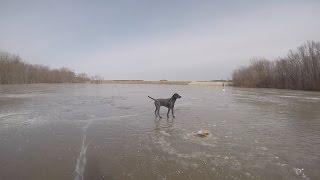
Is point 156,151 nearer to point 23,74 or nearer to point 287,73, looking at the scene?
point 287,73

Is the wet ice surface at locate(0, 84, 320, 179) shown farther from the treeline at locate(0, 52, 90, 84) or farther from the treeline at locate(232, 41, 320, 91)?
the treeline at locate(0, 52, 90, 84)

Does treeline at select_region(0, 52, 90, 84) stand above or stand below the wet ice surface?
above

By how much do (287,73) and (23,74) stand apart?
240 feet

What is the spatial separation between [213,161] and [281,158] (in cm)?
177

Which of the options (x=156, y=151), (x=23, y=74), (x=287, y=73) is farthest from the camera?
(x=23, y=74)

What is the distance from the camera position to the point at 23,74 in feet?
286

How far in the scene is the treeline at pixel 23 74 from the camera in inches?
3201

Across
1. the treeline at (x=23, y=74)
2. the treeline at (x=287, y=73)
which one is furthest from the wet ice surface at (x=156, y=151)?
the treeline at (x=23, y=74)

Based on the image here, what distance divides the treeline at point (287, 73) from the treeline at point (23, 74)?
203 ft

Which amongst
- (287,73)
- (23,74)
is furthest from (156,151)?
(23,74)

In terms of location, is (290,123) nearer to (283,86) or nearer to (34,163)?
(34,163)

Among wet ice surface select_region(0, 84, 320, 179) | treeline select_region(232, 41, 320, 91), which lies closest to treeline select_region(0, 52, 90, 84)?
treeline select_region(232, 41, 320, 91)

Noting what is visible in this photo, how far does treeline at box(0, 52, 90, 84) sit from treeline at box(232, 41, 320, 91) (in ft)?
203

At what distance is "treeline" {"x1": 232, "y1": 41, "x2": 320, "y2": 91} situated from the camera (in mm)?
57431
